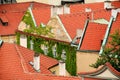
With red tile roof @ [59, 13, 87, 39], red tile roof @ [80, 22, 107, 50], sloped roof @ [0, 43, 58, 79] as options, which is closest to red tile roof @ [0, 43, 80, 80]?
sloped roof @ [0, 43, 58, 79]

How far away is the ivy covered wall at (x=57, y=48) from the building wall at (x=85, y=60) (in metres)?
1.45

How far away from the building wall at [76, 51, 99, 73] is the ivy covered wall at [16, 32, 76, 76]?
1448 mm

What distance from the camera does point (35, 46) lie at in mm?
48000

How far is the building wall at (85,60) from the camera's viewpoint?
1560 inches

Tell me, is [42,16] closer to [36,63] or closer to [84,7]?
[84,7]

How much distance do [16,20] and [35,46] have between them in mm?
12438

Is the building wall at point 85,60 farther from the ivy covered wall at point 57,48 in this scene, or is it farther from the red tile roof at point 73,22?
the red tile roof at point 73,22

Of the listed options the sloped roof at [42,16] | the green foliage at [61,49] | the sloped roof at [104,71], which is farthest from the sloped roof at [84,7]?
the sloped roof at [104,71]

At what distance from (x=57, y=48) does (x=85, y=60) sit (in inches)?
236

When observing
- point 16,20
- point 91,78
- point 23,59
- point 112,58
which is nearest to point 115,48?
point 112,58

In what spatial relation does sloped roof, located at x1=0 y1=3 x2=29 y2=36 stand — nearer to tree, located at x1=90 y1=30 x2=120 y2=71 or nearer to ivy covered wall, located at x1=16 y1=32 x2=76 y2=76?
ivy covered wall, located at x1=16 y1=32 x2=76 y2=76

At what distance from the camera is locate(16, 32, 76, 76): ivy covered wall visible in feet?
140

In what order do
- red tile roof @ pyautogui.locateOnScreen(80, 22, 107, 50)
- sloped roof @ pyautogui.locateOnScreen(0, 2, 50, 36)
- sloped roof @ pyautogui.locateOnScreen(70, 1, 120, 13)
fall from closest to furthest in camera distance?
red tile roof @ pyautogui.locateOnScreen(80, 22, 107, 50)
sloped roof @ pyautogui.locateOnScreen(0, 2, 50, 36)
sloped roof @ pyautogui.locateOnScreen(70, 1, 120, 13)

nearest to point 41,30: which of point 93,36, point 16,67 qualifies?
point 93,36
